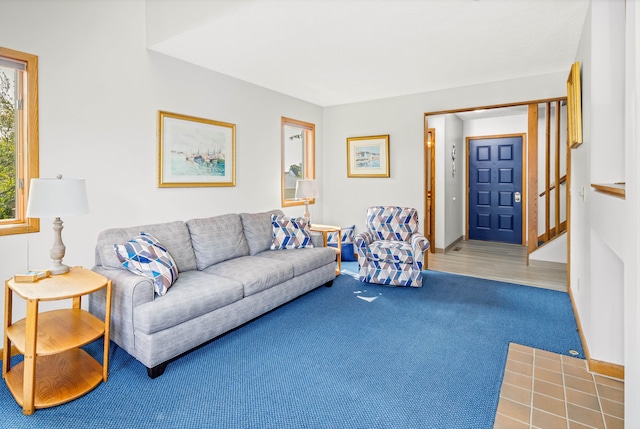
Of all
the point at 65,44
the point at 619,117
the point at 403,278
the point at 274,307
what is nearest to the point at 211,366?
the point at 274,307

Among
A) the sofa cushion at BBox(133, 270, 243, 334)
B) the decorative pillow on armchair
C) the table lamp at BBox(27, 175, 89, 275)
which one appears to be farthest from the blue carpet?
the decorative pillow on armchair

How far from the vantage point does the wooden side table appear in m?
1.93

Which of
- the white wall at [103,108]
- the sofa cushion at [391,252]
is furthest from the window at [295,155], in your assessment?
the sofa cushion at [391,252]

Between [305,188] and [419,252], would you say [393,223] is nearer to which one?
[419,252]

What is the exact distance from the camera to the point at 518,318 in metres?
3.22

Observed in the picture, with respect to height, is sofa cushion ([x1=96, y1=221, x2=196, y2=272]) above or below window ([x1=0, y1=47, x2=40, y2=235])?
below

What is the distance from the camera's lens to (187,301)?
2.49m

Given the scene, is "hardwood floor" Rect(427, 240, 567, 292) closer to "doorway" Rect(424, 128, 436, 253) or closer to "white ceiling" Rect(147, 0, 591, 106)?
"doorway" Rect(424, 128, 436, 253)

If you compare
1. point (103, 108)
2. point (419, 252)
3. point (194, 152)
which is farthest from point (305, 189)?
point (103, 108)

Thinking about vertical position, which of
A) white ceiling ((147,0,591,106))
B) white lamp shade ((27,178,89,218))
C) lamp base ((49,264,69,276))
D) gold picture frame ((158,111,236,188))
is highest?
white ceiling ((147,0,591,106))

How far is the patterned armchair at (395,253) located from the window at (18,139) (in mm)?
3059

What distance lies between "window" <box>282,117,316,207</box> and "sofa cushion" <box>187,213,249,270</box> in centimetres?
131

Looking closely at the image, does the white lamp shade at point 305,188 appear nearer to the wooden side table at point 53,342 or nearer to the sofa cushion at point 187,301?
the sofa cushion at point 187,301

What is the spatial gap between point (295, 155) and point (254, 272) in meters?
2.69
